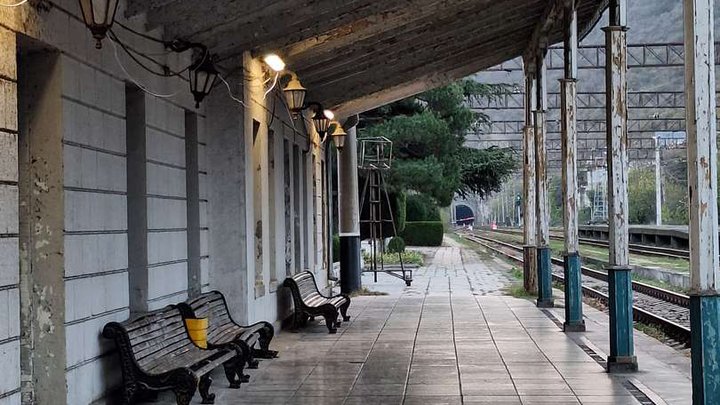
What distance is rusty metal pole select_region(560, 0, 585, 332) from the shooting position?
1121 centimetres

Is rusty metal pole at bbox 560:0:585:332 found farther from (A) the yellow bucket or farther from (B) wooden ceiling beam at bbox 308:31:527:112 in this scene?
(A) the yellow bucket

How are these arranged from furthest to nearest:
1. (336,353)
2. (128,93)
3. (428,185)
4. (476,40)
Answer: (428,185)
(476,40)
(336,353)
(128,93)

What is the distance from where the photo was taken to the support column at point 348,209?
1742 cm

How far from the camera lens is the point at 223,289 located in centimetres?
912

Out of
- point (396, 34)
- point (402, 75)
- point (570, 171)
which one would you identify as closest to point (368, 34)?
point (396, 34)

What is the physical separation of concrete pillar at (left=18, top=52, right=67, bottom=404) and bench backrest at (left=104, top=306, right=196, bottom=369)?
2.23 feet

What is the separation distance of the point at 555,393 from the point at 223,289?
356 cm

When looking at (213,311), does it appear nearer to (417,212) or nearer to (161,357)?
(161,357)

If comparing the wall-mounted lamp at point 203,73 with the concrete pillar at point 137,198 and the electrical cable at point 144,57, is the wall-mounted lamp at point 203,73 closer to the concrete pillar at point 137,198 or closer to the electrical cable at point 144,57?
the electrical cable at point 144,57

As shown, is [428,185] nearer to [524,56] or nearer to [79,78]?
[524,56]

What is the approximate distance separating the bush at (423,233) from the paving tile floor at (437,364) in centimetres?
2607

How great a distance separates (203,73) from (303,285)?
4.54 metres

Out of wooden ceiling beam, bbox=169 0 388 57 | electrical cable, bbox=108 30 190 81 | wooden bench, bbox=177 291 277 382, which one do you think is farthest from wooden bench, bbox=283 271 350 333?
electrical cable, bbox=108 30 190 81

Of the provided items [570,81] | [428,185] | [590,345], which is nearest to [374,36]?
[570,81]
